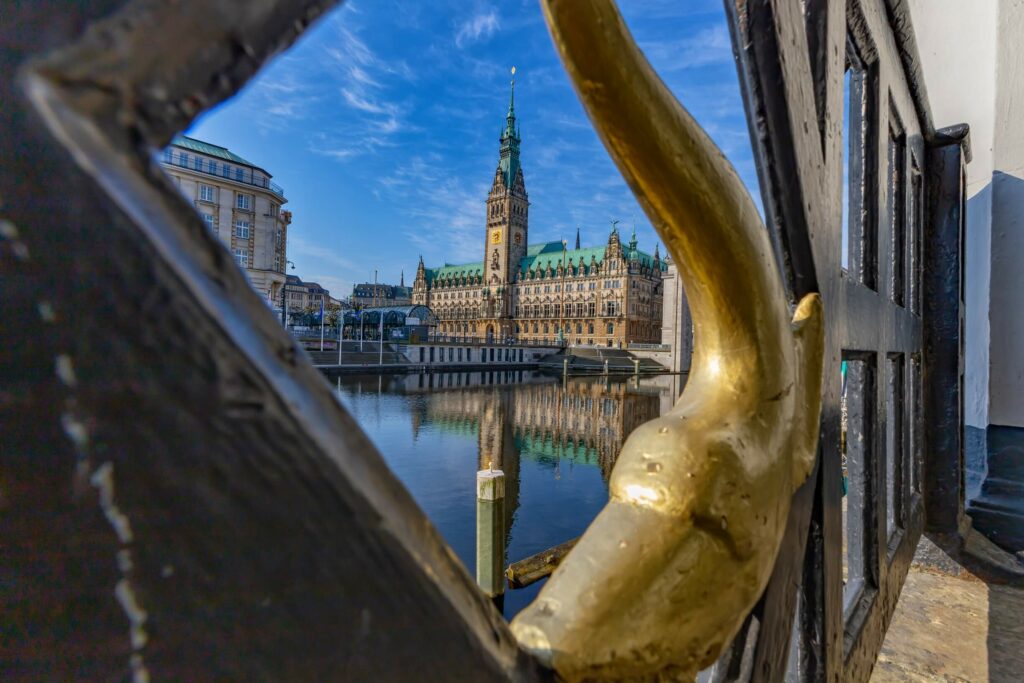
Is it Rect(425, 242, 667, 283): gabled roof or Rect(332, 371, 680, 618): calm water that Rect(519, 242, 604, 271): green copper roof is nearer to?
Rect(425, 242, 667, 283): gabled roof

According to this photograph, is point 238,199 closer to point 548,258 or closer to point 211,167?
point 211,167

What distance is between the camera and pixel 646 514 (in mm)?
419

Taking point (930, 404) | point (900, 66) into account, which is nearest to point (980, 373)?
point (930, 404)

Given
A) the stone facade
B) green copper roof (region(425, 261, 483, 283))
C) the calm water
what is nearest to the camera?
the calm water

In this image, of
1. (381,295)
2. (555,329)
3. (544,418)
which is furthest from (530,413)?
(381,295)

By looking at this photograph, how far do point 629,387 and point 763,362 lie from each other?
76.6 feet

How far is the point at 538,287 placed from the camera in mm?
47500

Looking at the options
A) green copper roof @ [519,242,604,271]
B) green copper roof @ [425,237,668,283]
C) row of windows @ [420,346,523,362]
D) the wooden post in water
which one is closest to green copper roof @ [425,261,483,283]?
green copper roof @ [425,237,668,283]

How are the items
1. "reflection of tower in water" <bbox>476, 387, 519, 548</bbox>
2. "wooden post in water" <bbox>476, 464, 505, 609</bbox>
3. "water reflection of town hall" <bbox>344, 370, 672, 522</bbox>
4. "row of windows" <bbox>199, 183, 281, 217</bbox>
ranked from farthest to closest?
1. "row of windows" <bbox>199, 183, 281, 217</bbox>
2. "water reflection of town hall" <bbox>344, 370, 672, 522</bbox>
3. "reflection of tower in water" <bbox>476, 387, 519, 548</bbox>
4. "wooden post in water" <bbox>476, 464, 505, 609</bbox>

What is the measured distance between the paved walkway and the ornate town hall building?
4019 centimetres

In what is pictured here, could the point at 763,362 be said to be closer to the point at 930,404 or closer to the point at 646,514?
the point at 646,514

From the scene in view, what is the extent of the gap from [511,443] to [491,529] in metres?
7.27

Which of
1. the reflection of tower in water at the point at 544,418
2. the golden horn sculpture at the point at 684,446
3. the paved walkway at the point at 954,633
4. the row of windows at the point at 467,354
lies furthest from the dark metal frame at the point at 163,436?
the row of windows at the point at 467,354

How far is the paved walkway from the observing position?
1643 mm
